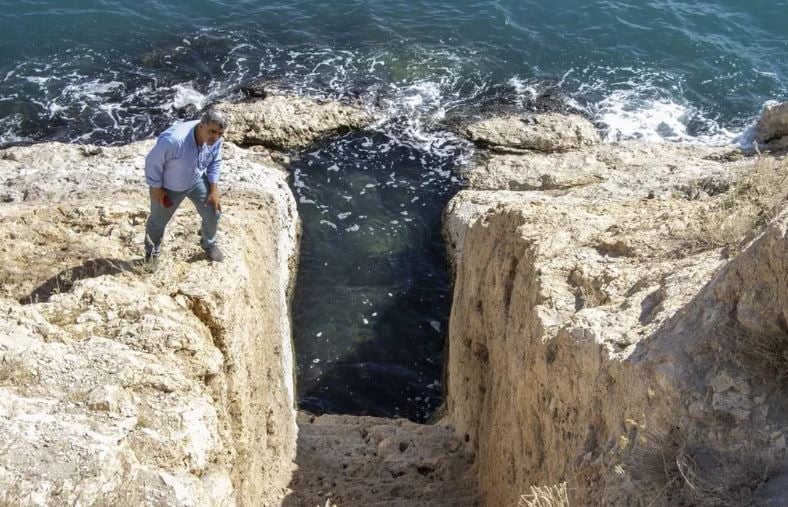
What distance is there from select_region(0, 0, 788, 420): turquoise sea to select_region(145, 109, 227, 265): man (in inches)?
197

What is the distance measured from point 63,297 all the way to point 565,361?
4413 millimetres

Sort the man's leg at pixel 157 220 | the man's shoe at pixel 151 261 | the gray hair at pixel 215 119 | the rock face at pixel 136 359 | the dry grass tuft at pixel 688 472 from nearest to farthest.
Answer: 1. the dry grass tuft at pixel 688 472
2. the rock face at pixel 136 359
3. the gray hair at pixel 215 119
4. the man's leg at pixel 157 220
5. the man's shoe at pixel 151 261

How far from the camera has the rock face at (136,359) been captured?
5.04 m

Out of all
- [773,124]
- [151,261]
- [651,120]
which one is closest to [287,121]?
[651,120]

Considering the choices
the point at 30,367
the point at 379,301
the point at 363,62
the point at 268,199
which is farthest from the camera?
the point at 363,62

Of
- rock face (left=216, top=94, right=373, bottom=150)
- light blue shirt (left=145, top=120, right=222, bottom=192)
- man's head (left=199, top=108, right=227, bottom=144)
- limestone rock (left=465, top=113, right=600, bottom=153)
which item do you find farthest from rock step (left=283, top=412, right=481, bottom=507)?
limestone rock (left=465, top=113, right=600, bottom=153)

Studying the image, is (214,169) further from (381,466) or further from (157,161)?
(381,466)

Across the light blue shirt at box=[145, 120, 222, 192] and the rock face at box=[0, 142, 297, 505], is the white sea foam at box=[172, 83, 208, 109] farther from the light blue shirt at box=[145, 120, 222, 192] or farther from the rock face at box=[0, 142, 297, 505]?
the light blue shirt at box=[145, 120, 222, 192]

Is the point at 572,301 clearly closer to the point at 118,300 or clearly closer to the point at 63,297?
the point at 118,300

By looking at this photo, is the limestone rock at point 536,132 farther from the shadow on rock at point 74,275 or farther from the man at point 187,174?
the shadow on rock at point 74,275

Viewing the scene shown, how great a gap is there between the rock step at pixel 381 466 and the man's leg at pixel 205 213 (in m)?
2.92

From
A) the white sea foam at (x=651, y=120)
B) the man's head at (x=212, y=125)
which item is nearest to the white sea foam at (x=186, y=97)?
the white sea foam at (x=651, y=120)

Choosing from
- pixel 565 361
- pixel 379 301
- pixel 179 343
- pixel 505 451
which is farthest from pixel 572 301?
pixel 379 301

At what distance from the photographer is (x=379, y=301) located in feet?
46.2
